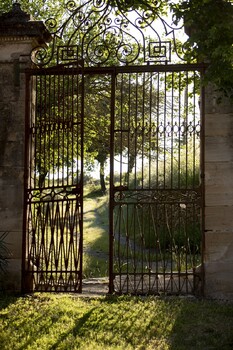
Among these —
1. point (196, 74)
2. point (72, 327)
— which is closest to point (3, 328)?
point (72, 327)

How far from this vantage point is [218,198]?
25.8 ft

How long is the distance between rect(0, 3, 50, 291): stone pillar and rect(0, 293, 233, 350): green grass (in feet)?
2.73

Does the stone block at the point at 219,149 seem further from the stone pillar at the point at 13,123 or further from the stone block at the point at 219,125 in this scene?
the stone pillar at the point at 13,123

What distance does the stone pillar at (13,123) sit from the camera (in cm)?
823

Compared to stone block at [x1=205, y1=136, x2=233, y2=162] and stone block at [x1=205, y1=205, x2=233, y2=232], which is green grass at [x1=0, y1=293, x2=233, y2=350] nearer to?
stone block at [x1=205, y1=205, x2=233, y2=232]

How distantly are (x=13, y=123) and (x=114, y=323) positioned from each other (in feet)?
11.4

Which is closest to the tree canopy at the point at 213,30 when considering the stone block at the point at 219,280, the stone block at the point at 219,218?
the stone block at the point at 219,218

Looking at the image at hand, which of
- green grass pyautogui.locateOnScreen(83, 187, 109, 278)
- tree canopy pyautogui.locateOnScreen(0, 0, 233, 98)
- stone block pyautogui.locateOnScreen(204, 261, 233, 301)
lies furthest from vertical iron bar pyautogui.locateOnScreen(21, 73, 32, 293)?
green grass pyautogui.locateOnScreen(83, 187, 109, 278)

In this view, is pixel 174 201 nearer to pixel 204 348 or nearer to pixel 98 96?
pixel 204 348

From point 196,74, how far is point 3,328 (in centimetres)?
459

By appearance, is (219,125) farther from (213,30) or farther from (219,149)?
(213,30)

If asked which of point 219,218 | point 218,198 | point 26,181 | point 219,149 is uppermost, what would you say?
point 219,149

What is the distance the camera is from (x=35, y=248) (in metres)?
8.36

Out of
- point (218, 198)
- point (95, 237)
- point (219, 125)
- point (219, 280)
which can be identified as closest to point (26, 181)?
point (218, 198)
